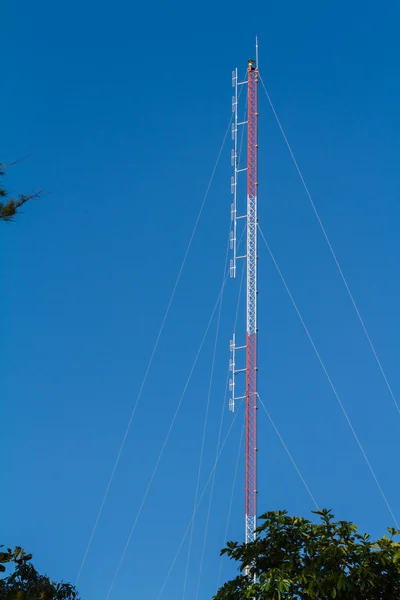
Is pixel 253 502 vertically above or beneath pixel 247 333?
beneath

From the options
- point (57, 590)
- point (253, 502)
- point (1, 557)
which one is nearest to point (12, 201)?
point (1, 557)

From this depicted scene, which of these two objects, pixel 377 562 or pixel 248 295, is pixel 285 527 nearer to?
pixel 377 562

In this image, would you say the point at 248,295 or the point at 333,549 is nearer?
the point at 333,549

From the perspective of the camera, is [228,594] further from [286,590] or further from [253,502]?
[253,502]

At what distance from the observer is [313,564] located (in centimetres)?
1449

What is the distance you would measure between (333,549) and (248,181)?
17162 millimetres

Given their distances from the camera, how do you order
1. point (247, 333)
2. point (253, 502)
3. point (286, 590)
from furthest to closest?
point (247, 333) < point (253, 502) < point (286, 590)

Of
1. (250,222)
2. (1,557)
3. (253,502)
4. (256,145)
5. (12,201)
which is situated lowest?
(1,557)

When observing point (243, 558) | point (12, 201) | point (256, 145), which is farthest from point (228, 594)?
point (256, 145)

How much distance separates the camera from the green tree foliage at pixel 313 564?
A: 1405 centimetres

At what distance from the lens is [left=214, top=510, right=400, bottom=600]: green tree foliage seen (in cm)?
1405

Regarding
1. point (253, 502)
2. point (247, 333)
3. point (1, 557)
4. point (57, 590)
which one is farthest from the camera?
point (247, 333)

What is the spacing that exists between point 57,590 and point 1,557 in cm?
595

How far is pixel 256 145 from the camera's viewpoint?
3036 centimetres
